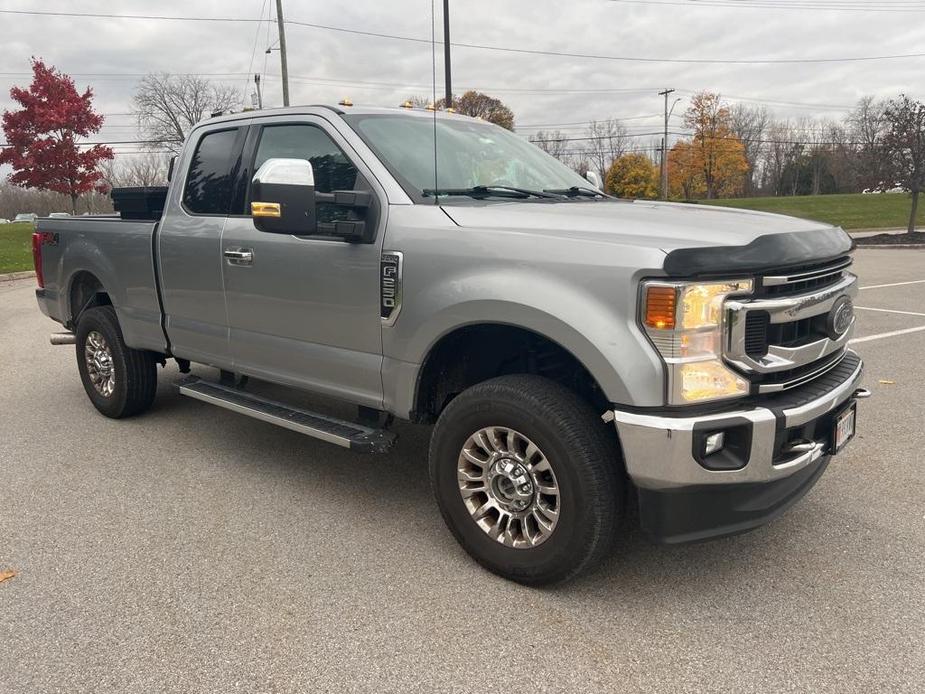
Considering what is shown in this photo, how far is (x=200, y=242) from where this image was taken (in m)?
4.23

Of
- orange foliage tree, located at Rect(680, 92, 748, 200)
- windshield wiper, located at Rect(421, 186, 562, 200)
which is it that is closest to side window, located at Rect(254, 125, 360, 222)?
windshield wiper, located at Rect(421, 186, 562, 200)

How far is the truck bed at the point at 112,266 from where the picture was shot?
186 inches

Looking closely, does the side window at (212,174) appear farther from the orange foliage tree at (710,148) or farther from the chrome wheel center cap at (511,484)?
the orange foliage tree at (710,148)

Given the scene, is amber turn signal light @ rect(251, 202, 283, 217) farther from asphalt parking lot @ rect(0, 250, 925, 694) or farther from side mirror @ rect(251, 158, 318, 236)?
asphalt parking lot @ rect(0, 250, 925, 694)

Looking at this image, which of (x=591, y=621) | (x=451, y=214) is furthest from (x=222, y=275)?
(x=591, y=621)

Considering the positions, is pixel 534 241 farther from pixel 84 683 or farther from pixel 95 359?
pixel 95 359

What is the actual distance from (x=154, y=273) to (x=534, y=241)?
287cm

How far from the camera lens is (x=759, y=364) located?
2549 millimetres

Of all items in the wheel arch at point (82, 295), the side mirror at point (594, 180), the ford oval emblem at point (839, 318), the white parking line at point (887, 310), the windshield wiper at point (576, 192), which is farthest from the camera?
the white parking line at point (887, 310)

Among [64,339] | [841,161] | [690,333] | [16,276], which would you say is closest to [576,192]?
[690,333]

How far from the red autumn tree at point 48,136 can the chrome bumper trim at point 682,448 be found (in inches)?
1102

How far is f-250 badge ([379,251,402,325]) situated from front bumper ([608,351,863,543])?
1139mm

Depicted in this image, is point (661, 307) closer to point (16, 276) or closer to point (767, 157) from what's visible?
point (16, 276)

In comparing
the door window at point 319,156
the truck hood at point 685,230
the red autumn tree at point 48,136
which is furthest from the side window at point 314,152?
the red autumn tree at point 48,136
